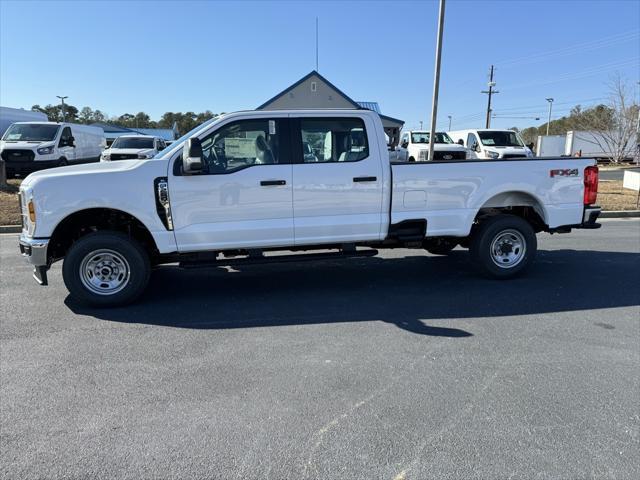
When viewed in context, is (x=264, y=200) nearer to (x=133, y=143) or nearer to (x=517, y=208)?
(x=517, y=208)

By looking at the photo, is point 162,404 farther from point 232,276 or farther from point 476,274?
point 476,274

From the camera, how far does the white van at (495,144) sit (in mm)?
19969

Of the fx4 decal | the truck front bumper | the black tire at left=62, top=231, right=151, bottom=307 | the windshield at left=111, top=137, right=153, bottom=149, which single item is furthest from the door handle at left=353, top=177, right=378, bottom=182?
the windshield at left=111, top=137, right=153, bottom=149

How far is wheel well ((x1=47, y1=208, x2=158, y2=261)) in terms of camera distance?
17.2 feet

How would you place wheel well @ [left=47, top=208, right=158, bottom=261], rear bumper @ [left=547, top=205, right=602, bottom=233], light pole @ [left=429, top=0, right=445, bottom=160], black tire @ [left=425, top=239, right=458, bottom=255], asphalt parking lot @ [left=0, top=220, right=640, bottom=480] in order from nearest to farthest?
asphalt parking lot @ [left=0, top=220, right=640, bottom=480]
wheel well @ [left=47, top=208, right=158, bottom=261]
rear bumper @ [left=547, top=205, right=602, bottom=233]
black tire @ [left=425, top=239, right=458, bottom=255]
light pole @ [left=429, top=0, right=445, bottom=160]

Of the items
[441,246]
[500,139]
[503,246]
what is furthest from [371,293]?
[500,139]

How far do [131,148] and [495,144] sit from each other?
51.1 ft

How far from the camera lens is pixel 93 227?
18.4 ft

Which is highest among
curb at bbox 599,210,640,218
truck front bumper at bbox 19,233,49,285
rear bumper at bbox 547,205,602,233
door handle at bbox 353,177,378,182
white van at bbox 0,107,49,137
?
white van at bbox 0,107,49,137

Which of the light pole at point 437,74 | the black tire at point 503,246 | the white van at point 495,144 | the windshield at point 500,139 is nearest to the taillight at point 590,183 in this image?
the black tire at point 503,246

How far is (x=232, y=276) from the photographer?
6516 mm

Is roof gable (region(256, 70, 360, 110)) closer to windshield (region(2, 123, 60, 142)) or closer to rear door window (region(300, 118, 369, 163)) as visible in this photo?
windshield (region(2, 123, 60, 142))

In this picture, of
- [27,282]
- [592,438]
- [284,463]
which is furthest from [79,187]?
[592,438]

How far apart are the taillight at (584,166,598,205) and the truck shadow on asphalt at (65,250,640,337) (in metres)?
1.10
